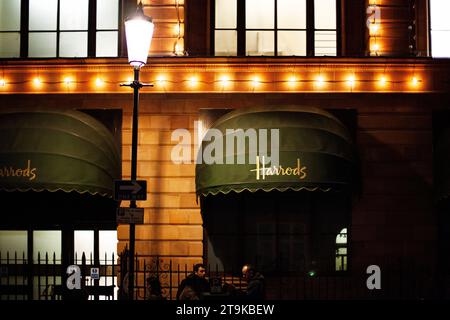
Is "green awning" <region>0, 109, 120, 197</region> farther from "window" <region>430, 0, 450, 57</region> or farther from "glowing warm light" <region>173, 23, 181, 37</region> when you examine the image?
"window" <region>430, 0, 450, 57</region>

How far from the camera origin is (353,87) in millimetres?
24984

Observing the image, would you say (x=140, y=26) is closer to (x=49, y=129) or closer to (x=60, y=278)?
(x=49, y=129)

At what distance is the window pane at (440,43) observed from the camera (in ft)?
84.2

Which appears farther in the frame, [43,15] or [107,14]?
[43,15]

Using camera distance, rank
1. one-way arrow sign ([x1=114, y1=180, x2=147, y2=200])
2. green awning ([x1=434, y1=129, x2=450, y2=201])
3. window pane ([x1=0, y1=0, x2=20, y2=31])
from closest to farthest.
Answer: one-way arrow sign ([x1=114, y1=180, x2=147, y2=200]) → green awning ([x1=434, y1=129, x2=450, y2=201]) → window pane ([x1=0, y1=0, x2=20, y2=31])

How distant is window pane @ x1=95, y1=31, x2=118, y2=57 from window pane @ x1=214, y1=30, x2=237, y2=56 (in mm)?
2559

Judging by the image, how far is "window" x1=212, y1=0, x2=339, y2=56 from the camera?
84.4 feet

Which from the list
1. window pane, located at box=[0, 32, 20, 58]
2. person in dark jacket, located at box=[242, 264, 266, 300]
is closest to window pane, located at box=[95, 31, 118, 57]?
window pane, located at box=[0, 32, 20, 58]

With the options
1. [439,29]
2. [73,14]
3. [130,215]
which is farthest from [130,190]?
[439,29]

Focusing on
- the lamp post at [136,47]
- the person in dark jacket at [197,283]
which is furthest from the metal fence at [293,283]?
the lamp post at [136,47]

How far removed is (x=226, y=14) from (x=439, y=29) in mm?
5367

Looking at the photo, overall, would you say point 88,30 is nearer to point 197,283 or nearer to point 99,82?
point 99,82

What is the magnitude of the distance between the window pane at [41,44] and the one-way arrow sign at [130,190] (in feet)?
21.0

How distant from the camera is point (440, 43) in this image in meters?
25.7
